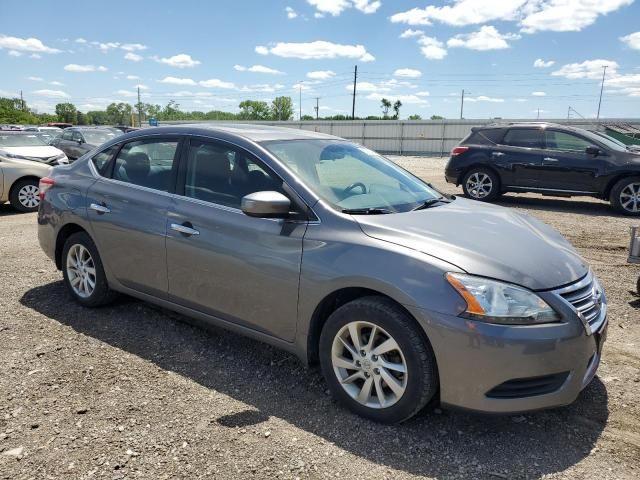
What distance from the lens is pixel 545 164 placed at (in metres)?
10.8

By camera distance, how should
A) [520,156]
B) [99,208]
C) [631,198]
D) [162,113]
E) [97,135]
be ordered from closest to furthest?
[99,208], [631,198], [520,156], [97,135], [162,113]

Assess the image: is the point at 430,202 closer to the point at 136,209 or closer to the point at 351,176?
the point at 351,176

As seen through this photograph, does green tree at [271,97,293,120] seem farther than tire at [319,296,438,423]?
Yes

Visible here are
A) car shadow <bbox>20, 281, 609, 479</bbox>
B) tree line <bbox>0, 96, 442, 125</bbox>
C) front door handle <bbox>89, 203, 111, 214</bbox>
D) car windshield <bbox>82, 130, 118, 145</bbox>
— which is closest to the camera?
car shadow <bbox>20, 281, 609, 479</bbox>

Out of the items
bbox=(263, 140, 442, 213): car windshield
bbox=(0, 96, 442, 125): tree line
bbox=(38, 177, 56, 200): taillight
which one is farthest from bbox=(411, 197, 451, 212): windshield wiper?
bbox=(0, 96, 442, 125): tree line

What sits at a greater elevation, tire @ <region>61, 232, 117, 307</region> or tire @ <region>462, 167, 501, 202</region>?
tire @ <region>462, 167, 501, 202</region>

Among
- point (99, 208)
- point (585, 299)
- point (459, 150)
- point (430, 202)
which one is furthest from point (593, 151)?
point (99, 208)

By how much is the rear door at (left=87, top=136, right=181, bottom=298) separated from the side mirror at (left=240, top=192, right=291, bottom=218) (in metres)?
1.00

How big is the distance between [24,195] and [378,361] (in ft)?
32.4

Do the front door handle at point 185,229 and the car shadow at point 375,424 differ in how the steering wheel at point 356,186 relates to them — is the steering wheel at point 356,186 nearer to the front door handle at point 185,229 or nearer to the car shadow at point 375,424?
the front door handle at point 185,229

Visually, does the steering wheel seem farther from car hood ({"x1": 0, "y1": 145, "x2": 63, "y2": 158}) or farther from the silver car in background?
car hood ({"x1": 0, "y1": 145, "x2": 63, "y2": 158})

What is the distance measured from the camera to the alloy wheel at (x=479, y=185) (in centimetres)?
1153

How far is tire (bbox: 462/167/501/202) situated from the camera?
11430 millimetres

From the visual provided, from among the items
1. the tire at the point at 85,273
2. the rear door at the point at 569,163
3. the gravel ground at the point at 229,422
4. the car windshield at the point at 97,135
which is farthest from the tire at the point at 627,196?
the car windshield at the point at 97,135
